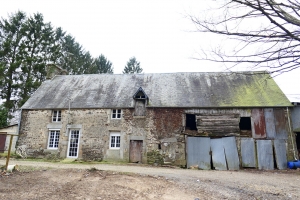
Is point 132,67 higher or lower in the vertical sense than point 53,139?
higher

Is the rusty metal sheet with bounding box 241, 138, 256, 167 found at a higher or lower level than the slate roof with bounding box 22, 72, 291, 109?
lower

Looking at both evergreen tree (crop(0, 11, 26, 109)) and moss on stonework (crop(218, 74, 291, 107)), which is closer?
moss on stonework (crop(218, 74, 291, 107))

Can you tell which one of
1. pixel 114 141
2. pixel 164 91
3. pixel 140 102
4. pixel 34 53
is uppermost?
pixel 34 53

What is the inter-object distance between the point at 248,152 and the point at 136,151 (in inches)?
314

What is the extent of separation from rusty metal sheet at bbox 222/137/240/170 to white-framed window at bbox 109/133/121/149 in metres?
7.77

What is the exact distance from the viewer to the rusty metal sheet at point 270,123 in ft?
46.5

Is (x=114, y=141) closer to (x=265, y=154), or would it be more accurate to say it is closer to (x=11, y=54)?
(x=265, y=154)

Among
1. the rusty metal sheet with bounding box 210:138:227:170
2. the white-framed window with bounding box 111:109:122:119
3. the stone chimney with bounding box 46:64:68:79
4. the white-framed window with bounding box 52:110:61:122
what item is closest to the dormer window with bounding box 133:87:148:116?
the white-framed window with bounding box 111:109:122:119

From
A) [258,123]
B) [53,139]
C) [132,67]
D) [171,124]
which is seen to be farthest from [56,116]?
[132,67]

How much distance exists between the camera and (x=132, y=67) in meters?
45.0

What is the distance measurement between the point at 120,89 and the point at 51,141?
709 cm

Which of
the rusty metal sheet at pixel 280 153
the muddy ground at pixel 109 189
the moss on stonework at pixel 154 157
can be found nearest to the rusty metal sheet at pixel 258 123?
the rusty metal sheet at pixel 280 153

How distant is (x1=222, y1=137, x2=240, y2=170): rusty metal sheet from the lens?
13748 mm

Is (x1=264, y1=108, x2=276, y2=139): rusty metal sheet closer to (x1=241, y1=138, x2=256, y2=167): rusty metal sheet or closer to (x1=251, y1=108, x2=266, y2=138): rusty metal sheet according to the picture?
(x1=251, y1=108, x2=266, y2=138): rusty metal sheet
